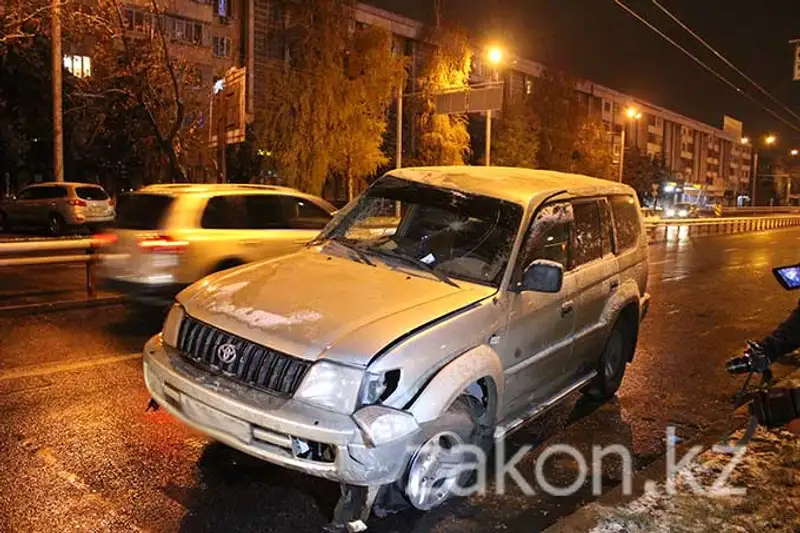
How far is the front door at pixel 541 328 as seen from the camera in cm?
443

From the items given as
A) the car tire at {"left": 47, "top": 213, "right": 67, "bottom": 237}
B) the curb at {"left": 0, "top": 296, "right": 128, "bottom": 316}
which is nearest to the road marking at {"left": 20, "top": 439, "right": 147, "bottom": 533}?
the curb at {"left": 0, "top": 296, "right": 128, "bottom": 316}

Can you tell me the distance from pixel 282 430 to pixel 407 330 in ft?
2.57

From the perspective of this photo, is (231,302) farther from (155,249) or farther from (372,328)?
(155,249)

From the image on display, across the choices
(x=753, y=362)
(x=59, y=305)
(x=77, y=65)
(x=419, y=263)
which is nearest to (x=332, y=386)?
(x=419, y=263)

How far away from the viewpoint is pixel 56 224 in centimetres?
2175

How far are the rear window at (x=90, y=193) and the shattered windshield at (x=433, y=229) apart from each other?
61.5 ft

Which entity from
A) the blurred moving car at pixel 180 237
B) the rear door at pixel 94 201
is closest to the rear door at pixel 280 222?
the blurred moving car at pixel 180 237

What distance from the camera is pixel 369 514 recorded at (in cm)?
369

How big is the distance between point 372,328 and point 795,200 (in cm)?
14408

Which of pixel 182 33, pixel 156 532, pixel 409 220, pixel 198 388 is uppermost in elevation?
pixel 182 33

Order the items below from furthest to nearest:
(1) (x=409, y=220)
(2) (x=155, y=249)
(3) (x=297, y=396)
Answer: (2) (x=155, y=249), (1) (x=409, y=220), (3) (x=297, y=396)

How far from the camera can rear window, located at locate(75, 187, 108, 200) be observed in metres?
21.7

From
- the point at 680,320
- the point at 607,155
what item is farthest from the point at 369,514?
the point at 607,155

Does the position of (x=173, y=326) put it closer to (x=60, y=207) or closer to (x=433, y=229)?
(x=433, y=229)
